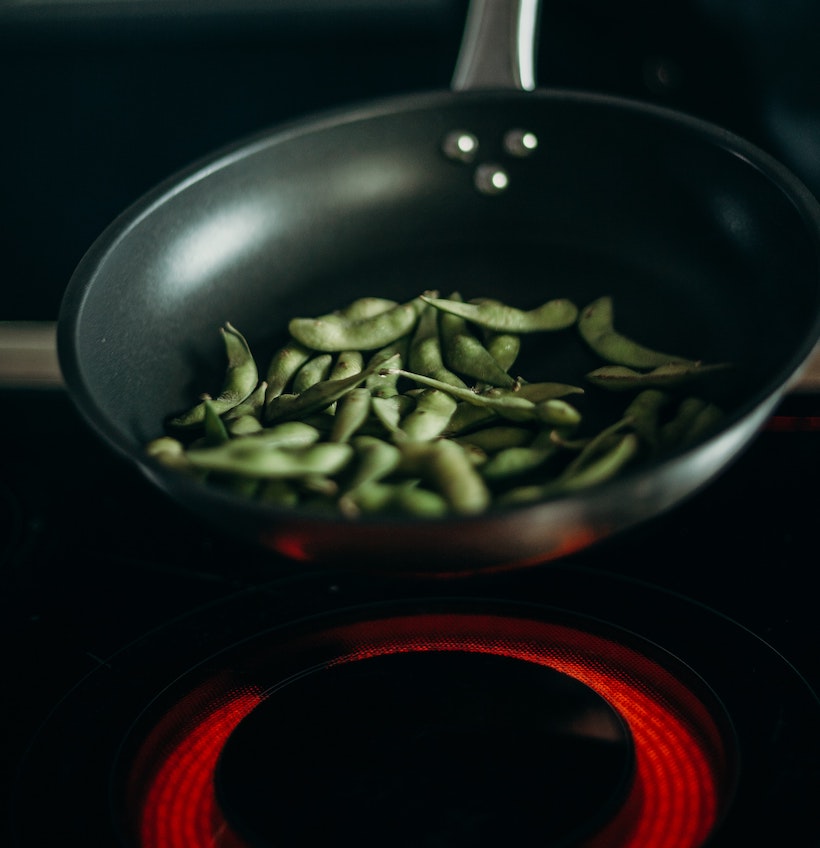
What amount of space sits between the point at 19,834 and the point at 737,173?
0.81 meters

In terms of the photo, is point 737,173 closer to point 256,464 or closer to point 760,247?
point 760,247

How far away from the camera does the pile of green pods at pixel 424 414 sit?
684 millimetres

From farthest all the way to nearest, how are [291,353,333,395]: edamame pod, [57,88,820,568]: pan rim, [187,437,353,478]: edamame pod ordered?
[291,353,333,395]: edamame pod
[187,437,353,478]: edamame pod
[57,88,820,568]: pan rim

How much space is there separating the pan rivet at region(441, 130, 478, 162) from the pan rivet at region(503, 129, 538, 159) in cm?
4

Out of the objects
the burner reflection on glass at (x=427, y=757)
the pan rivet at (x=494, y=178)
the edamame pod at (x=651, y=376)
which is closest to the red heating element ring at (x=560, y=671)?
the burner reflection on glass at (x=427, y=757)

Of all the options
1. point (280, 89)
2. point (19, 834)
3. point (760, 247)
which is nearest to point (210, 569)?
point (19, 834)

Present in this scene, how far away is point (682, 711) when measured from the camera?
643mm

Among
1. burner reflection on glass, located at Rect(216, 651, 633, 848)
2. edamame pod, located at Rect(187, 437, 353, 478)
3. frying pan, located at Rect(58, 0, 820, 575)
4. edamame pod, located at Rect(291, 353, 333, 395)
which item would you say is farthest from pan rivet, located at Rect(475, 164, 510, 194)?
burner reflection on glass, located at Rect(216, 651, 633, 848)

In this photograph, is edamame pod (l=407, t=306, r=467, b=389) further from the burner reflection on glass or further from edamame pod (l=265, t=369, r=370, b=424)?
the burner reflection on glass

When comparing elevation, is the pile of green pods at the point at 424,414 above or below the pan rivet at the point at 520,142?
below

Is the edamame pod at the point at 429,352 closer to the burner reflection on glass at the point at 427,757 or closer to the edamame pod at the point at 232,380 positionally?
the edamame pod at the point at 232,380

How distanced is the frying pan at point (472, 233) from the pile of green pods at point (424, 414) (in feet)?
0.13

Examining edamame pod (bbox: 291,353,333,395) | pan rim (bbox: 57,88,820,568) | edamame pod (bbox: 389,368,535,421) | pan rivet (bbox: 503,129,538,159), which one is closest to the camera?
pan rim (bbox: 57,88,820,568)

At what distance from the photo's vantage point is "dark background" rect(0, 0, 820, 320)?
4.33 ft
